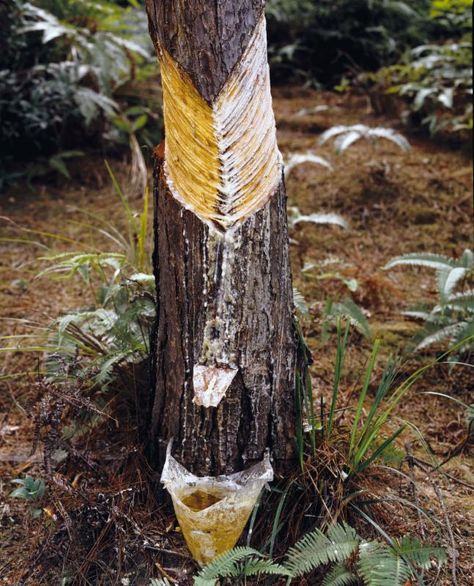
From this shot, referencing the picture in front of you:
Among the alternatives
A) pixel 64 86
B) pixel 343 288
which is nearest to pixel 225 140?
pixel 343 288

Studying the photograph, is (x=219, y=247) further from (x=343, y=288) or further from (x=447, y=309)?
(x=343, y=288)

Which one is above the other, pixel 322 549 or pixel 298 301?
pixel 298 301

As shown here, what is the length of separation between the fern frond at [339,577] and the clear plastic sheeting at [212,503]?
300mm

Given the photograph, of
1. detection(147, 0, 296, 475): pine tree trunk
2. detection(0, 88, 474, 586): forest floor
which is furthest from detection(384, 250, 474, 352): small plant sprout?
detection(147, 0, 296, 475): pine tree trunk

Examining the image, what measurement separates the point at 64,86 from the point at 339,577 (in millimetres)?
Answer: 4227

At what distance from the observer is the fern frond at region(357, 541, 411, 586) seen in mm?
1725

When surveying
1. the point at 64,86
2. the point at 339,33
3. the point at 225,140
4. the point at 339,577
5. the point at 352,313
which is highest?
the point at 225,140

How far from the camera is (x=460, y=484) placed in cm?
236

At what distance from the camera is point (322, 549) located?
1818 millimetres

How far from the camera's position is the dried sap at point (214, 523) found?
195 cm

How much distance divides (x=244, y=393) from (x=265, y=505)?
1.35ft

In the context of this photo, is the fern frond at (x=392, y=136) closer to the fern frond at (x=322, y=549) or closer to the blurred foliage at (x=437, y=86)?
the blurred foliage at (x=437, y=86)

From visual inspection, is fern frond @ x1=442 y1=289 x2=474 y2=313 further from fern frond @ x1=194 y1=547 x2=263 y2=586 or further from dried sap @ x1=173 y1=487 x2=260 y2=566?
fern frond @ x1=194 y1=547 x2=263 y2=586

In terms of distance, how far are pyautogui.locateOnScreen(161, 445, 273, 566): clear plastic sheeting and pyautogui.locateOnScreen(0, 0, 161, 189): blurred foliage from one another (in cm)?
334
